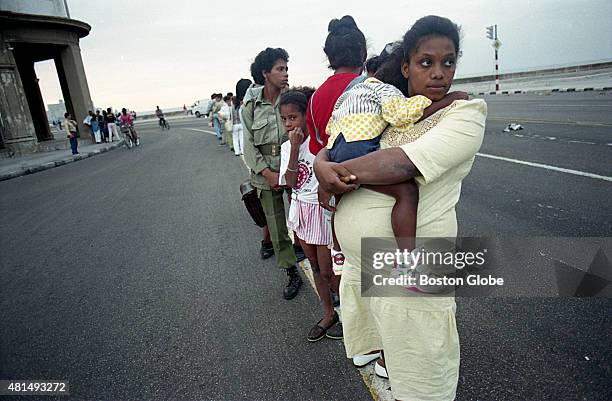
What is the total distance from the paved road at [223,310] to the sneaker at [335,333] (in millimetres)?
52

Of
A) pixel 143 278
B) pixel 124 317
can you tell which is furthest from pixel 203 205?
pixel 124 317

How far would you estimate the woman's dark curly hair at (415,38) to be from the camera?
4.63 feet

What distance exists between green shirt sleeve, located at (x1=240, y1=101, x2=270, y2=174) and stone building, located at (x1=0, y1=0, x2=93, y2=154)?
19256mm

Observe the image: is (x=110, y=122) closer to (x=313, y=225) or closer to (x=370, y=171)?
(x=313, y=225)

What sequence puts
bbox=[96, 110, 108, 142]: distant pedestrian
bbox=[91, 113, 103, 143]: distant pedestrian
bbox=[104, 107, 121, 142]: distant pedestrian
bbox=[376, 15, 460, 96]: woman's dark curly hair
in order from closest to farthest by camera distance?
bbox=[376, 15, 460, 96]: woman's dark curly hair
bbox=[91, 113, 103, 143]: distant pedestrian
bbox=[104, 107, 121, 142]: distant pedestrian
bbox=[96, 110, 108, 142]: distant pedestrian

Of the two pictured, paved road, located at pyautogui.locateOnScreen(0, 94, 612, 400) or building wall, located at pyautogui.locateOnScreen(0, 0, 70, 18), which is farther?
building wall, located at pyautogui.locateOnScreen(0, 0, 70, 18)

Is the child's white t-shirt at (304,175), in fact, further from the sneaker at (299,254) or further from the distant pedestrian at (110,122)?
the distant pedestrian at (110,122)

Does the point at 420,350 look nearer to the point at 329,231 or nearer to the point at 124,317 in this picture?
the point at 329,231

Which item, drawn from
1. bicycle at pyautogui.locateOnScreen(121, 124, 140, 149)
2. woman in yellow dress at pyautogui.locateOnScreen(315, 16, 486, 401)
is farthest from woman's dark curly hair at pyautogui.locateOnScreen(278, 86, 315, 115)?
bicycle at pyautogui.locateOnScreen(121, 124, 140, 149)

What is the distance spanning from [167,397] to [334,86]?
6.96ft

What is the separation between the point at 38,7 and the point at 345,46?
24.0m

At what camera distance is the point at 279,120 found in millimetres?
3131

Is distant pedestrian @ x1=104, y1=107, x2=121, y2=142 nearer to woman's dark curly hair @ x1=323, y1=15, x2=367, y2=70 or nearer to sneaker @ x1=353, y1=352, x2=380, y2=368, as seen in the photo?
woman's dark curly hair @ x1=323, y1=15, x2=367, y2=70

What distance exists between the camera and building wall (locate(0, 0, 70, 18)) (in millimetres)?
17859
